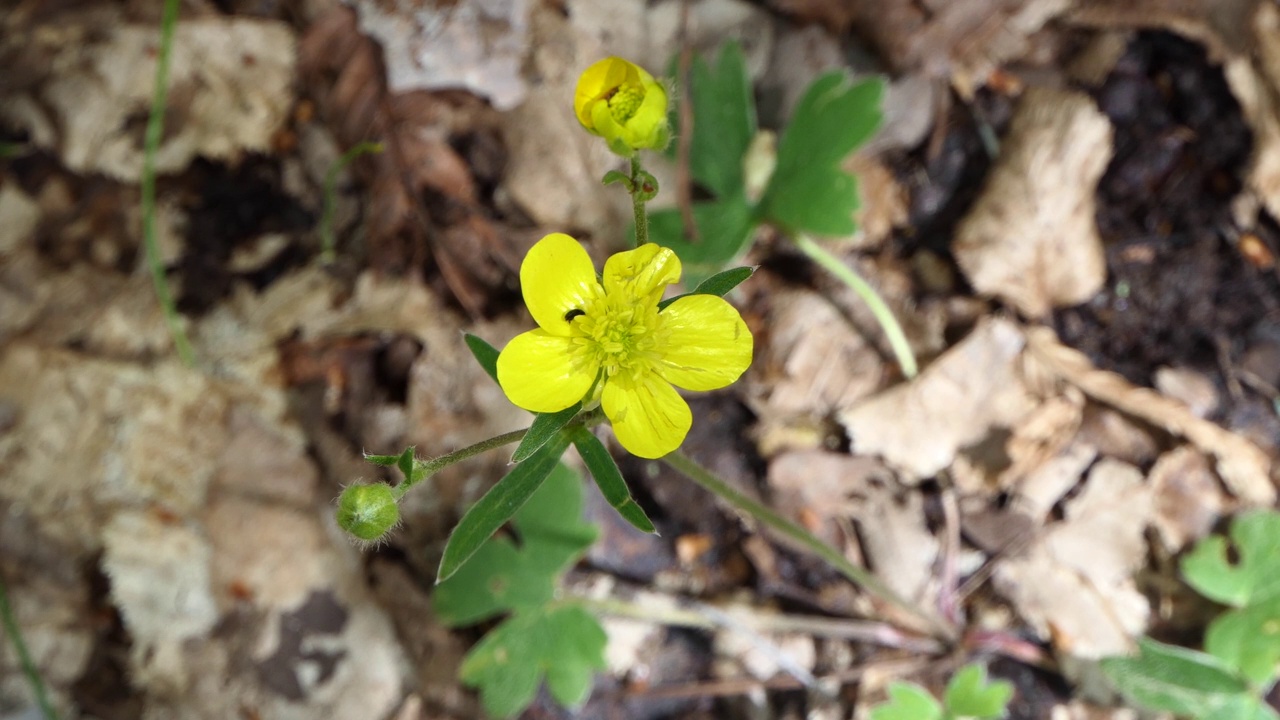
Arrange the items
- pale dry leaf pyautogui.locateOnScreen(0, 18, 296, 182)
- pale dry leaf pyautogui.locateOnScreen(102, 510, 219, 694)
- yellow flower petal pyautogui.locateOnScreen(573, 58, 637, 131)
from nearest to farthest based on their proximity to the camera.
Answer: yellow flower petal pyautogui.locateOnScreen(573, 58, 637, 131)
pale dry leaf pyautogui.locateOnScreen(102, 510, 219, 694)
pale dry leaf pyautogui.locateOnScreen(0, 18, 296, 182)

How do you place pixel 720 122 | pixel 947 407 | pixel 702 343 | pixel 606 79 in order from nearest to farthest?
pixel 702 343 → pixel 606 79 → pixel 947 407 → pixel 720 122

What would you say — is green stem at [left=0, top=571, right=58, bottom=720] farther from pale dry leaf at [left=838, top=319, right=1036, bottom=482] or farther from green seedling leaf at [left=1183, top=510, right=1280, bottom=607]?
green seedling leaf at [left=1183, top=510, right=1280, bottom=607]

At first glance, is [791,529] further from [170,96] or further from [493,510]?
[170,96]

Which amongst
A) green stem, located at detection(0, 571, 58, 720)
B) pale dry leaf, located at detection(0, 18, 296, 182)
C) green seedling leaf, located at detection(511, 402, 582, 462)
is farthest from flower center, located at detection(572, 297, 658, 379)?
green stem, located at detection(0, 571, 58, 720)

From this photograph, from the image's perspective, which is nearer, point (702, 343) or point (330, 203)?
point (702, 343)

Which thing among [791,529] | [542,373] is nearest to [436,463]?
[542,373]

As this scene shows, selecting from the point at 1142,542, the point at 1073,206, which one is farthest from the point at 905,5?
the point at 1142,542

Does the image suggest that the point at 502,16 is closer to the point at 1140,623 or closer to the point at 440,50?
the point at 440,50

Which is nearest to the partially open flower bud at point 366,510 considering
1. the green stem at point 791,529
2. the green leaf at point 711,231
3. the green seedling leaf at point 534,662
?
the green stem at point 791,529
